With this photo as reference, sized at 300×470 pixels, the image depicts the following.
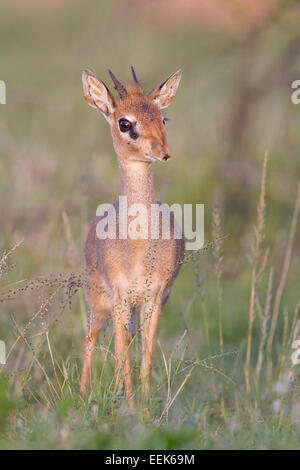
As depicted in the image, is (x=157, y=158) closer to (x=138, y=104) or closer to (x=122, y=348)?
(x=138, y=104)

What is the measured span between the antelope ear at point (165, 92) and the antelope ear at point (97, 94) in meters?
0.26

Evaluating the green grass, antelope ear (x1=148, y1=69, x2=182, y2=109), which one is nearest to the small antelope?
antelope ear (x1=148, y1=69, x2=182, y2=109)

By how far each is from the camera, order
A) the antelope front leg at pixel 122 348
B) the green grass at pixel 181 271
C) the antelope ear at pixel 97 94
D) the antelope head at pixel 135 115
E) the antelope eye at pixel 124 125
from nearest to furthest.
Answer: the green grass at pixel 181 271, the antelope front leg at pixel 122 348, the antelope head at pixel 135 115, the antelope eye at pixel 124 125, the antelope ear at pixel 97 94

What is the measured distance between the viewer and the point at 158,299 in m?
5.13

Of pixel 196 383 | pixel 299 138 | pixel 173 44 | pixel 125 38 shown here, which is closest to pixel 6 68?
pixel 173 44

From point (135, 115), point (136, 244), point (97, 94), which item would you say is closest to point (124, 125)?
point (135, 115)

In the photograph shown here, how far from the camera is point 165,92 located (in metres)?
5.32

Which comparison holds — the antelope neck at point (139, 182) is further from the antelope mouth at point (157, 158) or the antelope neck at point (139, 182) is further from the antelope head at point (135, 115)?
the antelope mouth at point (157, 158)

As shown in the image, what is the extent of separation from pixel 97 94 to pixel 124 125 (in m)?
0.32

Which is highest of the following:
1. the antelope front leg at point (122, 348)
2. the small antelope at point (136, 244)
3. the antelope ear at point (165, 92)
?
the antelope ear at point (165, 92)

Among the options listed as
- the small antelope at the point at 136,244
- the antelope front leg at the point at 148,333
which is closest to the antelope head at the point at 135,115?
the small antelope at the point at 136,244

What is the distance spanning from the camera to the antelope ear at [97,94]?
17.2 feet

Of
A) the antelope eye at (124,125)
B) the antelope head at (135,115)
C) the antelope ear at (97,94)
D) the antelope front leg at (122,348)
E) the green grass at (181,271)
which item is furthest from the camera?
the antelope ear at (97,94)
